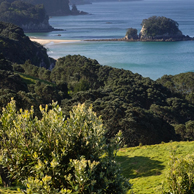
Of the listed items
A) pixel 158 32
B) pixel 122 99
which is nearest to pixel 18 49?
pixel 122 99

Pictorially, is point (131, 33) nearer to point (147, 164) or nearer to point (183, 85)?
point (183, 85)

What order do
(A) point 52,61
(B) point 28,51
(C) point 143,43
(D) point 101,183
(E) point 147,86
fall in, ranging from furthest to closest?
(C) point 143,43
(A) point 52,61
(B) point 28,51
(E) point 147,86
(D) point 101,183

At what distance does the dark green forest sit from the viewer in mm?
29312

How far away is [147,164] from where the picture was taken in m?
19.9

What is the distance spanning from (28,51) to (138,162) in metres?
69.3

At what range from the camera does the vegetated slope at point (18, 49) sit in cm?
7500

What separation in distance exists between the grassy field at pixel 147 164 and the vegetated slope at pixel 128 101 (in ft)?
16.7

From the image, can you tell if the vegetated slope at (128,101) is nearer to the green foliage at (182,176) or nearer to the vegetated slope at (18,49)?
the vegetated slope at (18,49)

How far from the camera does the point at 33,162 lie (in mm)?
9656

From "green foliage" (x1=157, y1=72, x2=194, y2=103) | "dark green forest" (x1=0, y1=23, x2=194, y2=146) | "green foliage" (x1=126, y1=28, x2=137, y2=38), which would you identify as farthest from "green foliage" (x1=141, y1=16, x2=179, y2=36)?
"green foliage" (x1=157, y1=72, x2=194, y2=103)

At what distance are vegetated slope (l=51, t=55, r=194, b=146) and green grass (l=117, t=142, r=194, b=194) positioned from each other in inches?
200

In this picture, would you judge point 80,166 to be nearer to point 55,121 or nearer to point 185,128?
point 55,121

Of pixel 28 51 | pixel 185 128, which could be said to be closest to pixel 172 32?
pixel 28 51

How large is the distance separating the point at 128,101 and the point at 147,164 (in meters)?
23.8
